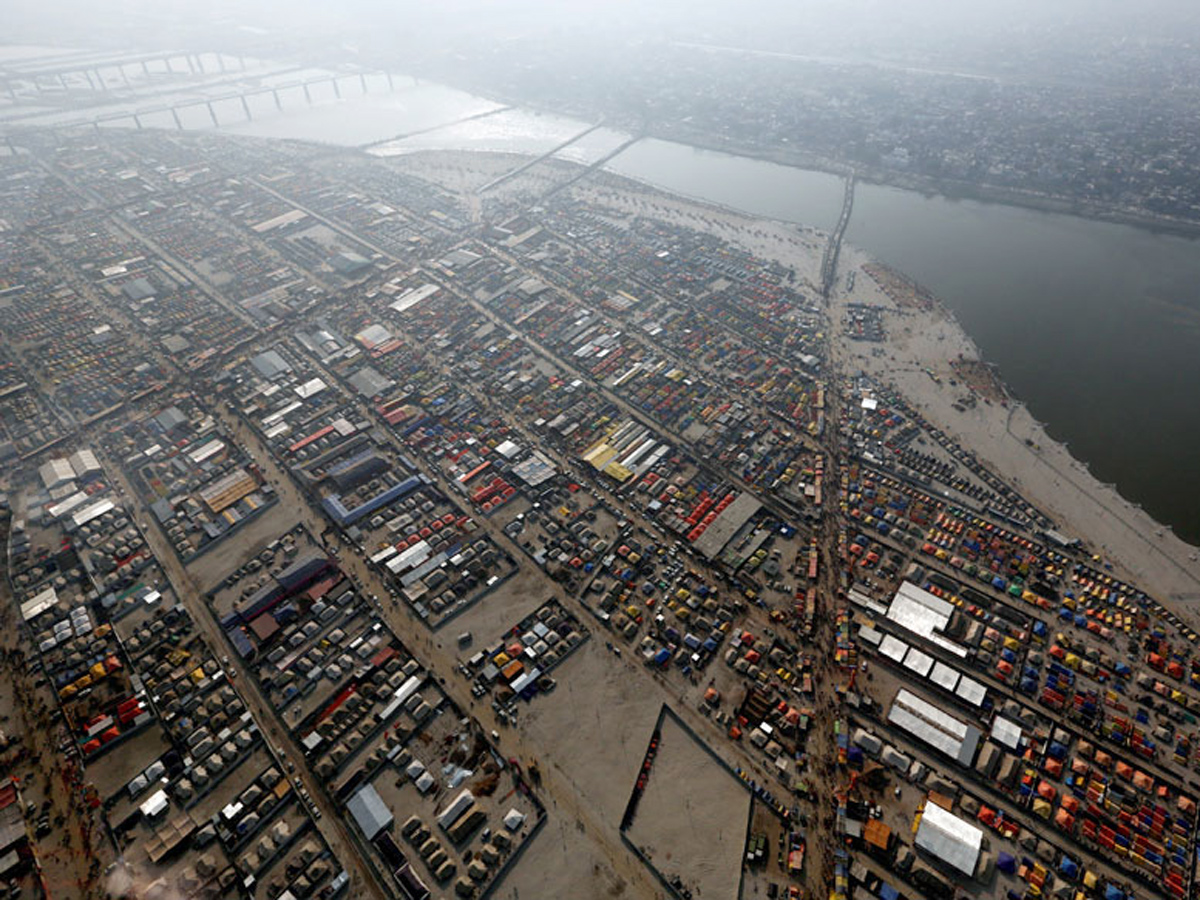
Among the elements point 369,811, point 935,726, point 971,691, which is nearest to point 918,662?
point 971,691

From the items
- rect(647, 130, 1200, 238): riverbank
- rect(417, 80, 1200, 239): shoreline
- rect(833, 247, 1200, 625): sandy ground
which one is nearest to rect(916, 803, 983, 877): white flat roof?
rect(833, 247, 1200, 625): sandy ground

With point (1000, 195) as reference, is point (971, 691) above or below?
below

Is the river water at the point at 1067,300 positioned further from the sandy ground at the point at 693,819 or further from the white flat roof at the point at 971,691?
the sandy ground at the point at 693,819

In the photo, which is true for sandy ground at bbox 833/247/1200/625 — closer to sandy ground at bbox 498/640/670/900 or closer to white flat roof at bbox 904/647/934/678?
white flat roof at bbox 904/647/934/678

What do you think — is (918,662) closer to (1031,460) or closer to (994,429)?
(1031,460)

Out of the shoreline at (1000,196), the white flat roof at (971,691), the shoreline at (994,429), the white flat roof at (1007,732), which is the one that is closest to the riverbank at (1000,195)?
the shoreline at (1000,196)
